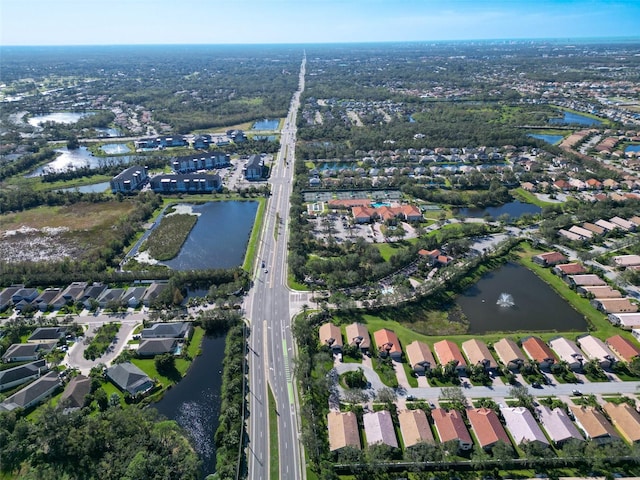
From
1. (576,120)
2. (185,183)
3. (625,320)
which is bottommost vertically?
(625,320)

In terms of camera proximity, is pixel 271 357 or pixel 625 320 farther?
pixel 625 320

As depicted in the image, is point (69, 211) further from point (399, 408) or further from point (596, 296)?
point (596, 296)

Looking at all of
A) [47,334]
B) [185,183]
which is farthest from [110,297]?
→ [185,183]

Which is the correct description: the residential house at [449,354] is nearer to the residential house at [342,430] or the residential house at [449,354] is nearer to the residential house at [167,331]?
the residential house at [342,430]

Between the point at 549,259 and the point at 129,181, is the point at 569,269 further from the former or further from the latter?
the point at 129,181

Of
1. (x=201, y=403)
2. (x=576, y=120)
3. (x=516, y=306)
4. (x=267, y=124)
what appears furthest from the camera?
(x=267, y=124)

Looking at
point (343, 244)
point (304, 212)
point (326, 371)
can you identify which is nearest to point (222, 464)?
point (326, 371)

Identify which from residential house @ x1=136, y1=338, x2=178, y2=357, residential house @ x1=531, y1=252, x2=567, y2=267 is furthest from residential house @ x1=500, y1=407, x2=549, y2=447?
residential house @ x1=136, y1=338, x2=178, y2=357
